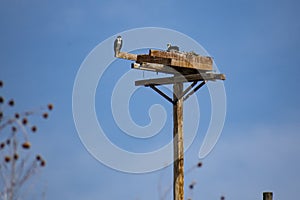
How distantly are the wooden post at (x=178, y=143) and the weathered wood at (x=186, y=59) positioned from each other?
2.09ft

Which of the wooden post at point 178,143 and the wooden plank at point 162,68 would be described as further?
the wooden post at point 178,143

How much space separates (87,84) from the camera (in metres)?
6.68

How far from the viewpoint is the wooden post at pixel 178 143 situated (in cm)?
928

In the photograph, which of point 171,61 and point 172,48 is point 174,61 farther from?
point 172,48

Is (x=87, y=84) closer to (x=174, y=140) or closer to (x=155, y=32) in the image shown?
(x=155, y=32)

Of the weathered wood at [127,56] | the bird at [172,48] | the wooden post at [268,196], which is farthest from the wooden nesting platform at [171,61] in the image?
the wooden post at [268,196]

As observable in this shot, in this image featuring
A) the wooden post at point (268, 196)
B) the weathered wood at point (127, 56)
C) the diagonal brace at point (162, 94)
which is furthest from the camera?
the diagonal brace at point (162, 94)

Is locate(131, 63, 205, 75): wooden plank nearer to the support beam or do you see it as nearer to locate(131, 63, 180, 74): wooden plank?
locate(131, 63, 180, 74): wooden plank

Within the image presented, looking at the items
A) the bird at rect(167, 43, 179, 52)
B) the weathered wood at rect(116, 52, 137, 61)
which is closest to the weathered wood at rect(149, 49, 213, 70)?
the bird at rect(167, 43, 179, 52)

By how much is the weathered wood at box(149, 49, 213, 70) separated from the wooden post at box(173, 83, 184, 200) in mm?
636

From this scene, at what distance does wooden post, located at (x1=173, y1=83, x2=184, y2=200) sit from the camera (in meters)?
9.28

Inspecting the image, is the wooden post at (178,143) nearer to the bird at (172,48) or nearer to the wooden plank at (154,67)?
the wooden plank at (154,67)

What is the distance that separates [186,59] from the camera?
9.07 m

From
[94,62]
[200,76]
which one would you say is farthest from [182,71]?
[94,62]
